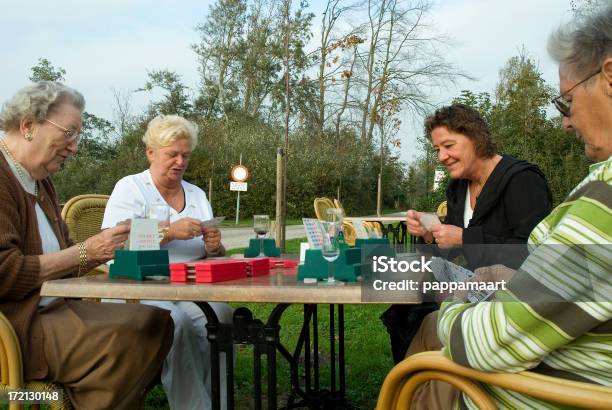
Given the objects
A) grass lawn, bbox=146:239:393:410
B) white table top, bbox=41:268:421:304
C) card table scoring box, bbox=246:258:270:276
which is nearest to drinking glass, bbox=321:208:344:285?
white table top, bbox=41:268:421:304

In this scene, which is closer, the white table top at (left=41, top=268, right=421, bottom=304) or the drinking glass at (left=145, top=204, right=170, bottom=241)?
the white table top at (left=41, top=268, right=421, bottom=304)

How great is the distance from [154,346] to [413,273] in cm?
99

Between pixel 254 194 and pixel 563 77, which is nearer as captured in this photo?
pixel 563 77

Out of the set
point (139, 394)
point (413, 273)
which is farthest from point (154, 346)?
point (413, 273)

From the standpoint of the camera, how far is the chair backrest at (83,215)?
3.04 meters

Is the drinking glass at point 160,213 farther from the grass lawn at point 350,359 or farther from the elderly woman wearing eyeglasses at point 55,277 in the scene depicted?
the grass lawn at point 350,359

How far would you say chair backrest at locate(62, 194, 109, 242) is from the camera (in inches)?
→ 120

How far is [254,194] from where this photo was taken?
21.7 metres

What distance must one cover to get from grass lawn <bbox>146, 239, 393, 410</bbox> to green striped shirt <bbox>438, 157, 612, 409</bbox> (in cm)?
224

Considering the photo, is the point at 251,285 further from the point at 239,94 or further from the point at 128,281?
the point at 239,94

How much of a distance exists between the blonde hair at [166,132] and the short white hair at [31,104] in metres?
0.81

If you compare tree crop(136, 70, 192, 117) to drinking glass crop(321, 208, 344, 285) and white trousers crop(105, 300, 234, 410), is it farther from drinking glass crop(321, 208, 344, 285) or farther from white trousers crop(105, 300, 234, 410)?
drinking glass crop(321, 208, 344, 285)

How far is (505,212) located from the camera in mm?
2631

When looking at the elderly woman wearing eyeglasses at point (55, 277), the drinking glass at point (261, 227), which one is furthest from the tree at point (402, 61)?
the elderly woman wearing eyeglasses at point (55, 277)
